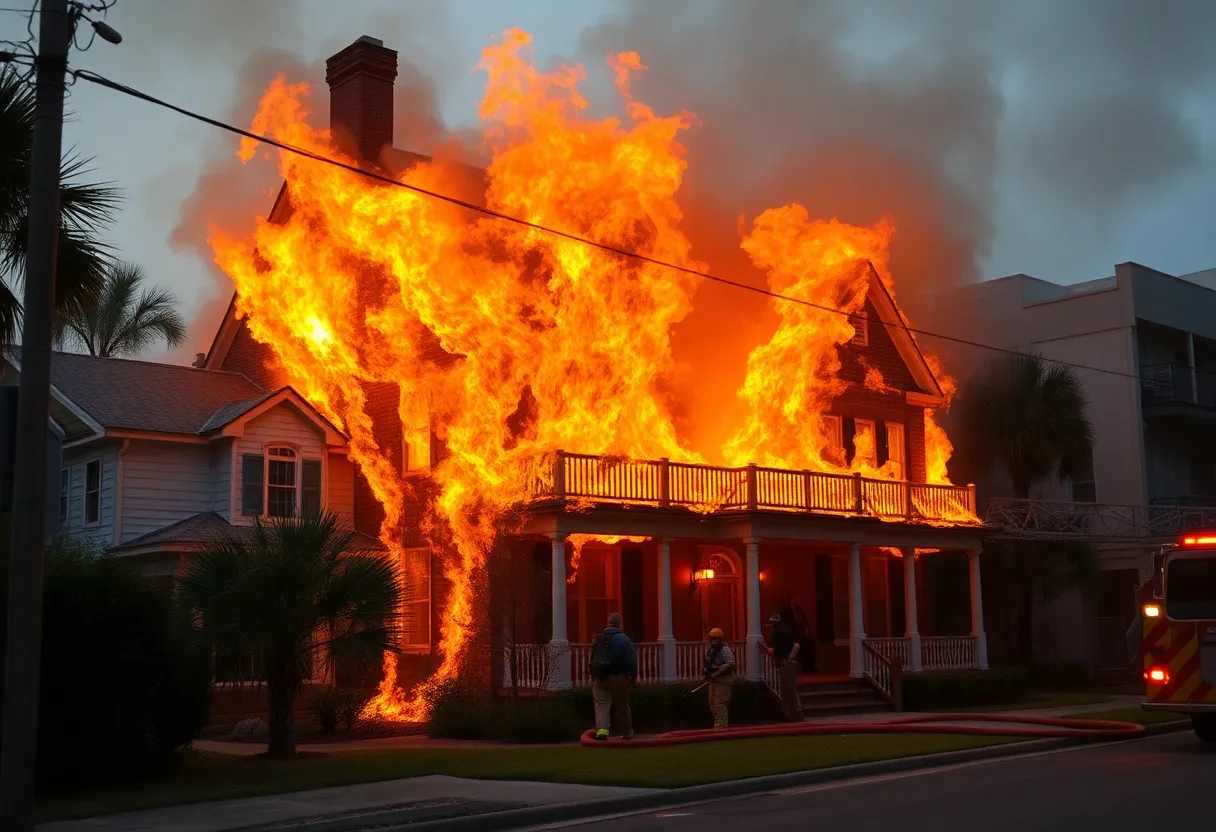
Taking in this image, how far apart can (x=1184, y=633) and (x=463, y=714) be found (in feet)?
34.2

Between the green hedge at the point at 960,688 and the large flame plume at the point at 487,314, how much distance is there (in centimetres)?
528

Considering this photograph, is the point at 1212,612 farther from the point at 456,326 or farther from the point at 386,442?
the point at 386,442

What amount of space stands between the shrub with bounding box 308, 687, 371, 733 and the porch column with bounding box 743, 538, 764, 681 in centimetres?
685

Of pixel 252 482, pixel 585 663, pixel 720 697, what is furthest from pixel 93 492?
pixel 720 697

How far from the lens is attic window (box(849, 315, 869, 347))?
99.8 feet

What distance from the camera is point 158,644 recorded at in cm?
1477

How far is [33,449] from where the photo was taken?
1020 centimetres

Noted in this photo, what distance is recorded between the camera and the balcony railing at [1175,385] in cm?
3641

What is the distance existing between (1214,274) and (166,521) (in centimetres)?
3571

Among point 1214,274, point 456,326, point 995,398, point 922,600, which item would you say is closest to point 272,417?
point 456,326

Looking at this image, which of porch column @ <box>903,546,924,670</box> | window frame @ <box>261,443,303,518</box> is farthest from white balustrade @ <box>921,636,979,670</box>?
window frame @ <box>261,443,303,518</box>

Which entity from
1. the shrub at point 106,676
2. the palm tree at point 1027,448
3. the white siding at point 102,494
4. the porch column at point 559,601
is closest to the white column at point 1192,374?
the palm tree at point 1027,448

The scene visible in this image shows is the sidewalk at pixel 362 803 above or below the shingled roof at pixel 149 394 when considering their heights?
below

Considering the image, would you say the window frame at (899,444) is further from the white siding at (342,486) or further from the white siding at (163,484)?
the white siding at (163,484)
